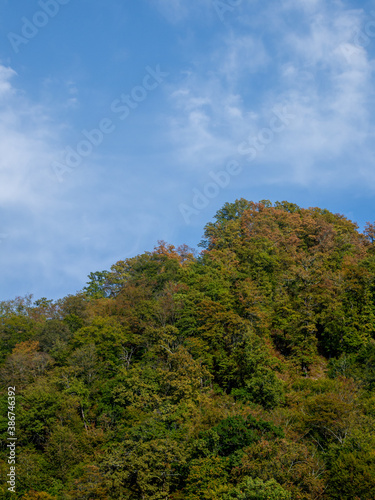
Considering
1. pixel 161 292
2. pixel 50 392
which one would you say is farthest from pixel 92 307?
pixel 50 392

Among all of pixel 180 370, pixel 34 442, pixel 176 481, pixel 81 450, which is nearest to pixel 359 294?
pixel 180 370

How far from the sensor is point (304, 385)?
107 feet

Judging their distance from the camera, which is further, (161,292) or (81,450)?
(161,292)

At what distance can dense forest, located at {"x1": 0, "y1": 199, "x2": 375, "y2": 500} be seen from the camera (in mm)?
23297

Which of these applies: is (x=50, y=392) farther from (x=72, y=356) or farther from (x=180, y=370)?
(x=180, y=370)

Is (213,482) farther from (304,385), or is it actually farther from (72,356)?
(72,356)

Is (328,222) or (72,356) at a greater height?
(328,222)

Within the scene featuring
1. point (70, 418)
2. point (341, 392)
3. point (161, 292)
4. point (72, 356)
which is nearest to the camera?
point (341, 392)

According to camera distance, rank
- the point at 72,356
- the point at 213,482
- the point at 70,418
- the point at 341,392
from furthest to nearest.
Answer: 1. the point at 72,356
2. the point at 70,418
3. the point at 341,392
4. the point at 213,482

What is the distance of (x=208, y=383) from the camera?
1371 inches

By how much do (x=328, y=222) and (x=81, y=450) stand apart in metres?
45.7

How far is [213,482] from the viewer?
22094mm

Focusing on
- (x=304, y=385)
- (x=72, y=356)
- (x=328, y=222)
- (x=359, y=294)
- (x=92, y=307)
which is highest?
(x=328, y=222)

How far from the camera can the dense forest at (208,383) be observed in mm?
23297
